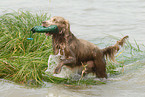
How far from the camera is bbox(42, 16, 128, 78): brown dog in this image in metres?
6.49

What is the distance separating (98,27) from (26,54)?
5525mm

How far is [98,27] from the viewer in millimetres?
12609

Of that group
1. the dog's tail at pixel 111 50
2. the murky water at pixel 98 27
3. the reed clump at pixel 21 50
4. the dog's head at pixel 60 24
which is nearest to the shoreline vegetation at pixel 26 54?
the reed clump at pixel 21 50

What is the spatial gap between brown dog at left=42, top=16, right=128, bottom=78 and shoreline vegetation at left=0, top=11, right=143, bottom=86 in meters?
0.34


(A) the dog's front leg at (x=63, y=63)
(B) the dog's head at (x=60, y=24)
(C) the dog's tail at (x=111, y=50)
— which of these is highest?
(B) the dog's head at (x=60, y=24)

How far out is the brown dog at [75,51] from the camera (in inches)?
255

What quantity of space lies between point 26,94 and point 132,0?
12.6 metres

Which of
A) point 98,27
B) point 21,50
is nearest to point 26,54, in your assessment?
point 21,50

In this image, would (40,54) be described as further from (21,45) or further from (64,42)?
(64,42)

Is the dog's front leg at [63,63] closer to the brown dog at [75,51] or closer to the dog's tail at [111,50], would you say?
the brown dog at [75,51]

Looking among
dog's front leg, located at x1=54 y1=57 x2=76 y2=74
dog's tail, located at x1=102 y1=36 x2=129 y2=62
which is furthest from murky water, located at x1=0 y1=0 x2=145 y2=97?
dog's tail, located at x1=102 y1=36 x2=129 y2=62

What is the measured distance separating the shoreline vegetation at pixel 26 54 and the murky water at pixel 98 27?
24 centimetres

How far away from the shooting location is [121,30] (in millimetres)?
12102

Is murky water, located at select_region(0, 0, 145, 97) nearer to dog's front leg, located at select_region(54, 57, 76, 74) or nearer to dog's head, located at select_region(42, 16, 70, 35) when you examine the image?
dog's front leg, located at select_region(54, 57, 76, 74)
